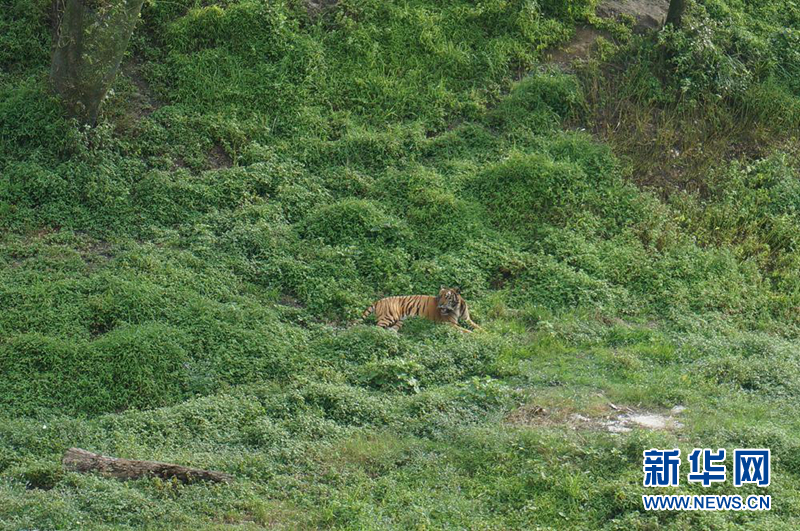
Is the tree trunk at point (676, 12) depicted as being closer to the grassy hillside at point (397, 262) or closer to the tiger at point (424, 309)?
the grassy hillside at point (397, 262)

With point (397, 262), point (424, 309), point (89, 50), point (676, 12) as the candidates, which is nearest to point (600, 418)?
point (424, 309)

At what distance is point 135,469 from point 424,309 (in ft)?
14.3

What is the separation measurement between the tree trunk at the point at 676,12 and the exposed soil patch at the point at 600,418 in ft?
27.2

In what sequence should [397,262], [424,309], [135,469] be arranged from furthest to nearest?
[397,262] < [424,309] < [135,469]

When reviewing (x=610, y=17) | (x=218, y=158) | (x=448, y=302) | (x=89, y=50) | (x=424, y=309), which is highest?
(x=89, y=50)

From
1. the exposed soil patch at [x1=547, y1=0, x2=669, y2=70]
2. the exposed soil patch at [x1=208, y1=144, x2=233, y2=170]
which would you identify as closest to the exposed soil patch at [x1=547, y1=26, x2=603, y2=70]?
the exposed soil patch at [x1=547, y1=0, x2=669, y2=70]

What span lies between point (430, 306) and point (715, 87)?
689 centimetres

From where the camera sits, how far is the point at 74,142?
1264 cm

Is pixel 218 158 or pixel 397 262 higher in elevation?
pixel 218 158

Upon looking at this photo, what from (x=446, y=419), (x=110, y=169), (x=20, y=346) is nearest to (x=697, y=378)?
(x=446, y=419)

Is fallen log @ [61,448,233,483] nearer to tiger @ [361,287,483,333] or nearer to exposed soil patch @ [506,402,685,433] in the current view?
exposed soil patch @ [506,402,685,433]

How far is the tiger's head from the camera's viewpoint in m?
11.1

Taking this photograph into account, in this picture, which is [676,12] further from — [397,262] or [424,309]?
[424,309]

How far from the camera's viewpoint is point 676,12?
15.6 metres
